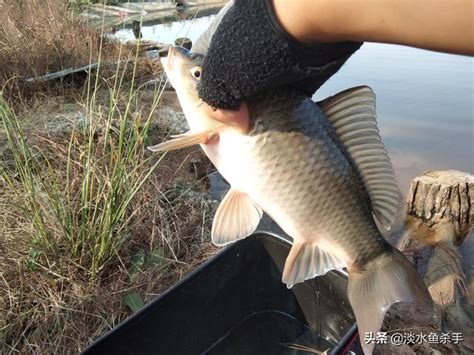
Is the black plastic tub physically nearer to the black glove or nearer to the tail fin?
the tail fin

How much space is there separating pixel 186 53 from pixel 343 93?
446 millimetres

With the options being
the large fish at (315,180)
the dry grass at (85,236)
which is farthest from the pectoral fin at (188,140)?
the dry grass at (85,236)

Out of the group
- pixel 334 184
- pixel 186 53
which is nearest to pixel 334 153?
pixel 334 184

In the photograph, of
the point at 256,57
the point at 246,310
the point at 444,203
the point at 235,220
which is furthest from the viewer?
the point at 444,203

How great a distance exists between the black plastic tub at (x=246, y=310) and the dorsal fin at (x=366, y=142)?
2.41 feet

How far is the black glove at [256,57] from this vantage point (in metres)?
0.86

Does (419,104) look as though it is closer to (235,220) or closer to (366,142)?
(366,142)

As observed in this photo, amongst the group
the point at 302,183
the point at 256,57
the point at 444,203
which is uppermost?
the point at 256,57

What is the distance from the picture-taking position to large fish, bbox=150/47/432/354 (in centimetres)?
119

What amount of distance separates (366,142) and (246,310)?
1316 mm

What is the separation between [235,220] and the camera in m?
1.34

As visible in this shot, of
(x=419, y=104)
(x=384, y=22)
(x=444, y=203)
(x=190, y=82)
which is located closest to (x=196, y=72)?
(x=190, y=82)

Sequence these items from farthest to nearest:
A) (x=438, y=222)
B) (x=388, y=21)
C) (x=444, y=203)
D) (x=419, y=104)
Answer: (x=419, y=104) → (x=438, y=222) → (x=444, y=203) → (x=388, y=21)

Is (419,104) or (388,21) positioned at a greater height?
(388,21)
